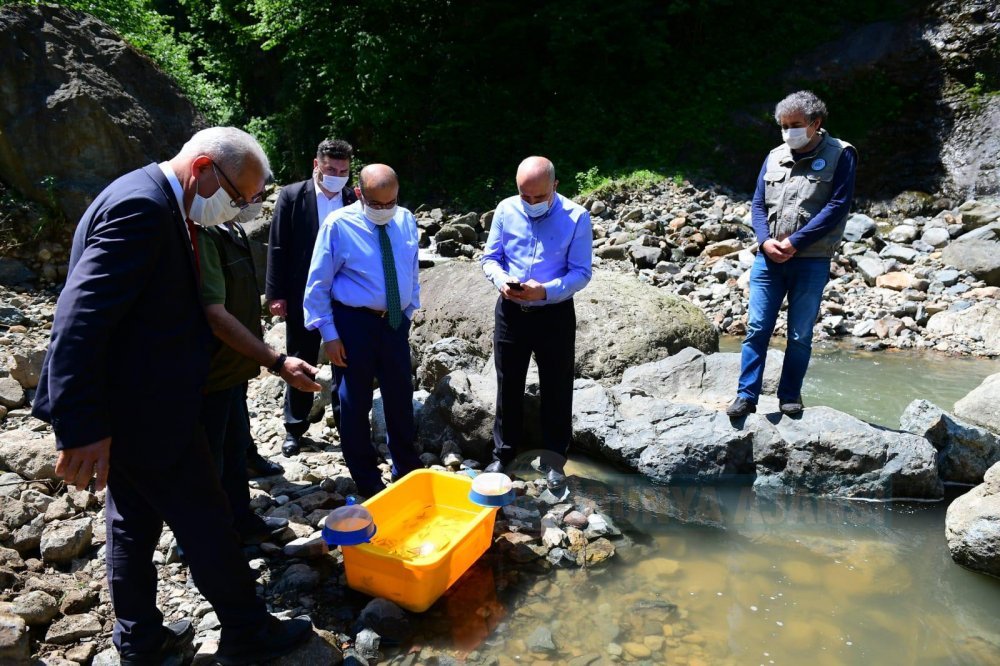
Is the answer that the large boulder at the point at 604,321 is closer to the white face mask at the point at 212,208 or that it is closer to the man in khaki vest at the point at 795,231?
the man in khaki vest at the point at 795,231

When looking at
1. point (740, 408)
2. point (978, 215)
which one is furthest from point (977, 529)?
point (978, 215)

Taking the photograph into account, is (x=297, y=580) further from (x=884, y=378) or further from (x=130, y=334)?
(x=884, y=378)

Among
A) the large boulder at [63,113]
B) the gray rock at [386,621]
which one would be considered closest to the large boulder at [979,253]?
the gray rock at [386,621]

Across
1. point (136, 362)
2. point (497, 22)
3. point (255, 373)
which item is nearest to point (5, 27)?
point (255, 373)

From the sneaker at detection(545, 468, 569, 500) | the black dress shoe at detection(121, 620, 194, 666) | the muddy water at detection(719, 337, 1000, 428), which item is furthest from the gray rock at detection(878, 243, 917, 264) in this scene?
the black dress shoe at detection(121, 620, 194, 666)

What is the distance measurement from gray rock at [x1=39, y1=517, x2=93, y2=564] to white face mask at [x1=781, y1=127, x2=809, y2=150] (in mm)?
4068

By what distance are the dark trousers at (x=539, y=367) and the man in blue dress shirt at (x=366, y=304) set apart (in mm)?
560

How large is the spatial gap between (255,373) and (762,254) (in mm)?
2989

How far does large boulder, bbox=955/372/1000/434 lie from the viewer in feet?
16.7

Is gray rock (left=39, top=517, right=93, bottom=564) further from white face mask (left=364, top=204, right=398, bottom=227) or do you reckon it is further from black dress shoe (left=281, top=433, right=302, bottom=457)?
white face mask (left=364, top=204, right=398, bottom=227)

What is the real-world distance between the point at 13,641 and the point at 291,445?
2.22 m

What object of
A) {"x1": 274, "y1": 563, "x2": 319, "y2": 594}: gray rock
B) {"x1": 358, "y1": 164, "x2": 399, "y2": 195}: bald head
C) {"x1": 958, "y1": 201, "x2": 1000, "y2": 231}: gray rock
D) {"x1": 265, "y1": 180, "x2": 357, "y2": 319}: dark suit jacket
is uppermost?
{"x1": 358, "y1": 164, "x2": 399, "y2": 195}: bald head

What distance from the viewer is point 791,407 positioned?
4.40m

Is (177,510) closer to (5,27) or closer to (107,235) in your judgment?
(107,235)
